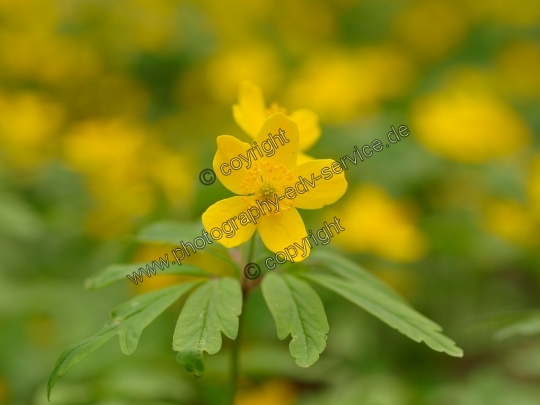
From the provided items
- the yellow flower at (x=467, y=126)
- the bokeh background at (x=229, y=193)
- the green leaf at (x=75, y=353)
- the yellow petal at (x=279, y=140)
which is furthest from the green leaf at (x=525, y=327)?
the yellow flower at (x=467, y=126)

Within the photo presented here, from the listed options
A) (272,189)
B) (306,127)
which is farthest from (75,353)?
(306,127)

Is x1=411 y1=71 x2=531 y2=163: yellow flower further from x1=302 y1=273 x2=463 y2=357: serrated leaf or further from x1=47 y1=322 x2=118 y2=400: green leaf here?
x1=47 y1=322 x2=118 y2=400: green leaf

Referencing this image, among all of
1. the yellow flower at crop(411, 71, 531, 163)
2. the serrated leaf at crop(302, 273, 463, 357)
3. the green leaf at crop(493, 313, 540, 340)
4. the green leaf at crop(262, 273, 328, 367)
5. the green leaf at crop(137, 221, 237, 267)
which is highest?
the green leaf at crop(137, 221, 237, 267)

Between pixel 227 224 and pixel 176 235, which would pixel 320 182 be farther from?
pixel 176 235

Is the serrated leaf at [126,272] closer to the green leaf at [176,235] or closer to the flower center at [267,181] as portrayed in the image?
the green leaf at [176,235]

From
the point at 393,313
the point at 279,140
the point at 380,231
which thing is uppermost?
the point at 279,140

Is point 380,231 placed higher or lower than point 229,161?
lower

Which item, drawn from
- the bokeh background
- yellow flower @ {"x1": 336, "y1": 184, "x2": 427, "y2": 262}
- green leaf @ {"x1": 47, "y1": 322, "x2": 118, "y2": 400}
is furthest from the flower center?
yellow flower @ {"x1": 336, "y1": 184, "x2": 427, "y2": 262}
